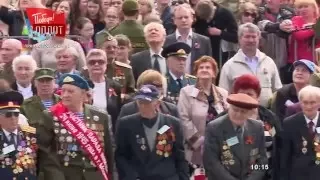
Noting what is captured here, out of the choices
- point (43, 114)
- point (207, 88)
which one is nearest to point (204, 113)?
point (207, 88)

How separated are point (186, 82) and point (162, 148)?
1601 mm

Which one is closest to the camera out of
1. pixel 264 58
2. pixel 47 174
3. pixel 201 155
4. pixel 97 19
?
pixel 47 174

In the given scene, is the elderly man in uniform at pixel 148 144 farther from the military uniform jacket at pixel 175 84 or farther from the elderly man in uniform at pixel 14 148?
the military uniform jacket at pixel 175 84

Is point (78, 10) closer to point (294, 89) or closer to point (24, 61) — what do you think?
point (24, 61)

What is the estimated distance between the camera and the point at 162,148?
10.6 metres

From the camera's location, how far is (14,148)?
9.97m

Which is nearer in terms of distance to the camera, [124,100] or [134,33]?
[124,100]

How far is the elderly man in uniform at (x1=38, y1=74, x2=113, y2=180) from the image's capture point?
1020 centimetres

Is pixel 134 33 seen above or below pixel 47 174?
above

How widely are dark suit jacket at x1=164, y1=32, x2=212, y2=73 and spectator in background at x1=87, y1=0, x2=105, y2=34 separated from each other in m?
1.67

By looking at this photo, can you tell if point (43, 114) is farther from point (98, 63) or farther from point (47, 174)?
point (98, 63)

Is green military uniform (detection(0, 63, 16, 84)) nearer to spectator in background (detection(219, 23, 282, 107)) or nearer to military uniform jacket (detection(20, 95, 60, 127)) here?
military uniform jacket (detection(20, 95, 60, 127))

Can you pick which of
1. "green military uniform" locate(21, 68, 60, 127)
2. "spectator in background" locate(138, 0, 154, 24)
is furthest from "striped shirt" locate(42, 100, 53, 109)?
"spectator in background" locate(138, 0, 154, 24)

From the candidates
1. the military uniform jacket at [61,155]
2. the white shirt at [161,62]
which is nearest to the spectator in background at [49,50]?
the white shirt at [161,62]
